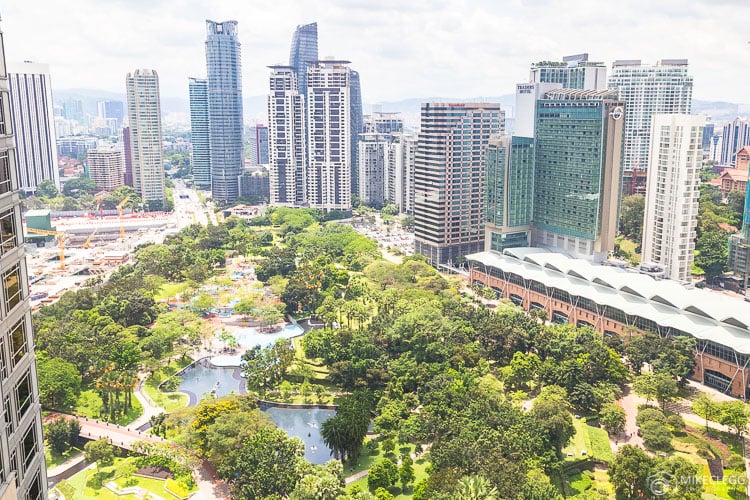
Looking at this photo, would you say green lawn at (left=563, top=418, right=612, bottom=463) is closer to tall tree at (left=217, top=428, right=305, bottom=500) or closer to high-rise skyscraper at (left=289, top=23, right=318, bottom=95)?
tall tree at (left=217, top=428, right=305, bottom=500)

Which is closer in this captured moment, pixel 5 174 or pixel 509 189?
pixel 5 174

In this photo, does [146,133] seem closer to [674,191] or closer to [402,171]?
[402,171]

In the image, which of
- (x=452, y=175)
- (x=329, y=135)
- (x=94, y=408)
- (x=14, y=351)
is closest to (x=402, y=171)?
(x=329, y=135)

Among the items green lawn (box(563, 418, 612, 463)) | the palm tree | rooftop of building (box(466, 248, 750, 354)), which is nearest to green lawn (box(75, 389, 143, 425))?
the palm tree

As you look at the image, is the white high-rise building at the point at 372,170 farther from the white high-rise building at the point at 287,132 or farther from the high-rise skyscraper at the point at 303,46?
the high-rise skyscraper at the point at 303,46

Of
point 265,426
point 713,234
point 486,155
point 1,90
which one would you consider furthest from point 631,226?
point 1,90

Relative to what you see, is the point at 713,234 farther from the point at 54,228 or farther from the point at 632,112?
the point at 54,228
